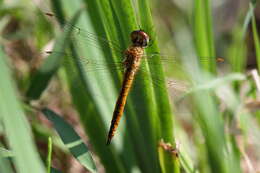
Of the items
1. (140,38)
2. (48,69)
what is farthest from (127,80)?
(48,69)

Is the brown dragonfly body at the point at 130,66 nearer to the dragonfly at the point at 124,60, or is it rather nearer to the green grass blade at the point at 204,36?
the dragonfly at the point at 124,60

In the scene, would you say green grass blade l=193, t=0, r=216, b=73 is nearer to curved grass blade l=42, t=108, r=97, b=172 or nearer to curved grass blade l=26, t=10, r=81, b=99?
curved grass blade l=26, t=10, r=81, b=99

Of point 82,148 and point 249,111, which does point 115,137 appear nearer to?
point 82,148

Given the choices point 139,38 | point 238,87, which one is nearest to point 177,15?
point 238,87

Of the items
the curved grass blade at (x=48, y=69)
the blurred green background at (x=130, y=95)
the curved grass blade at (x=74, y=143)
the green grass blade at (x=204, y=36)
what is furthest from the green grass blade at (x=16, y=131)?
the green grass blade at (x=204, y=36)

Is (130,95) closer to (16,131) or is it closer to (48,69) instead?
(48,69)
